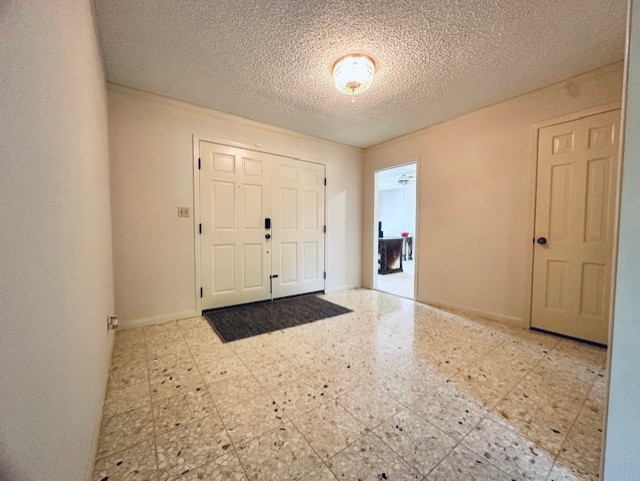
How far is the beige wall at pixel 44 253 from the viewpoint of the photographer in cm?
47

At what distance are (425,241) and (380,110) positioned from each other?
5.78ft

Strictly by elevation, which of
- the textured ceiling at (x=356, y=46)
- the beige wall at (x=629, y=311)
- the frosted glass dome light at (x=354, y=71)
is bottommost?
the beige wall at (x=629, y=311)

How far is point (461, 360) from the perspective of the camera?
191 cm

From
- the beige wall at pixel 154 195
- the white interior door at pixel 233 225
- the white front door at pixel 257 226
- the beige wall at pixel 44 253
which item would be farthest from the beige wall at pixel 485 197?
the beige wall at pixel 44 253

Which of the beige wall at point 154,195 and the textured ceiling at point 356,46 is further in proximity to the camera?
the beige wall at point 154,195

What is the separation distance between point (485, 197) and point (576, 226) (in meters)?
0.80

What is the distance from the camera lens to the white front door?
292cm

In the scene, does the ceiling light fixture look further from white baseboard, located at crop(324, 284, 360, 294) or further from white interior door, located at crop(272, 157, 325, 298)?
white baseboard, located at crop(324, 284, 360, 294)

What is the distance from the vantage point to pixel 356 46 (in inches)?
72.1

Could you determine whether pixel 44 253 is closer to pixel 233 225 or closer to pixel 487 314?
pixel 233 225

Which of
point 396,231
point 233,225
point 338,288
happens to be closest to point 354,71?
point 233,225

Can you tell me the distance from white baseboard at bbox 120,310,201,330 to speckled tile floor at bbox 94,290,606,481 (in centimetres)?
14

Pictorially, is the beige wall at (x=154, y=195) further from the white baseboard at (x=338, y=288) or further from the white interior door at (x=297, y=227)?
the white baseboard at (x=338, y=288)

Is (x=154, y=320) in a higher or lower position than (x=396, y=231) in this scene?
lower
